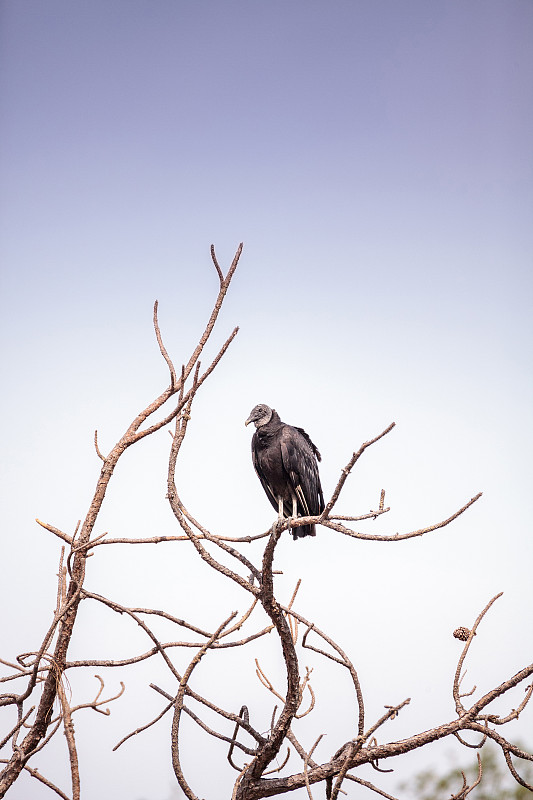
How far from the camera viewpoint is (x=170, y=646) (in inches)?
102

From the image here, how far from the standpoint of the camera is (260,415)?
17.0 ft

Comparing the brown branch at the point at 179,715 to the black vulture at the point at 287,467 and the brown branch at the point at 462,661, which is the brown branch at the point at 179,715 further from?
the black vulture at the point at 287,467

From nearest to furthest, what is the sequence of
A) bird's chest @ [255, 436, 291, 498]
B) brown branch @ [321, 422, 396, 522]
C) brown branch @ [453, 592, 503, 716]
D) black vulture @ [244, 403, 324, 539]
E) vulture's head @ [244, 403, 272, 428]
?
brown branch @ [321, 422, 396, 522] < brown branch @ [453, 592, 503, 716] < black vulture @ [244, 403, 324, 539] < bird's chest @ [255, 436, 291, 498] < vulture's head @ [244, 403, 272, 428]

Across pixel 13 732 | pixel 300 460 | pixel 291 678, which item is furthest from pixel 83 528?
pixel 300 460

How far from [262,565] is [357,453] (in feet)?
1.94

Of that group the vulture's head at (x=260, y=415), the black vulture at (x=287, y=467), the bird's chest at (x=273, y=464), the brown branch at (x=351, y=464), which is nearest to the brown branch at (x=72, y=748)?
the brown branch at (x=351, y=464)

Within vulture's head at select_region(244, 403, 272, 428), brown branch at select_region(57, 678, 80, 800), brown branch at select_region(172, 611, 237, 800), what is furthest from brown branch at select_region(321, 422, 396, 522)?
vulture's head at select_region(244, 403, 272, 428)

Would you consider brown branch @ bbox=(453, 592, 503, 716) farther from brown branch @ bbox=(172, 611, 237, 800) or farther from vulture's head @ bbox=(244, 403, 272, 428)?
vulture's head @ bbox=(244, 403, 272, 428)

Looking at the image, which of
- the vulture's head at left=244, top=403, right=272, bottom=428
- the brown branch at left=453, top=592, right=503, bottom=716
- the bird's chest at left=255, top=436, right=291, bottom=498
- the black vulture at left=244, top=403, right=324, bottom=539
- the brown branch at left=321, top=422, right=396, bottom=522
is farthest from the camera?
the vulture's head at left=244, top=403, right=272, bottom=428

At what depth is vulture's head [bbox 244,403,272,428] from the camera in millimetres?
5160

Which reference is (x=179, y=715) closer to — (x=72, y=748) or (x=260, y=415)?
(x=72, y=748)

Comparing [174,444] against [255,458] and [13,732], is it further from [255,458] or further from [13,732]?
[255,458]

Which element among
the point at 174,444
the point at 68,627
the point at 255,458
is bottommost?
the point at 68,627

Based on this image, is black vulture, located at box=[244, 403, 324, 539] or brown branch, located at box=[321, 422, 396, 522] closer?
brown branch, located at box=[321, 422, 396, 522]
